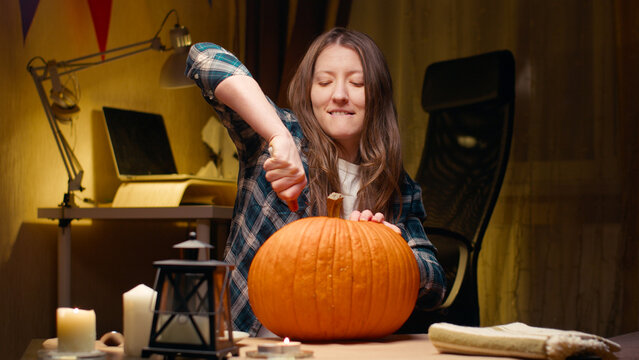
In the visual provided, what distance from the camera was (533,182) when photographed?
2.56 meters

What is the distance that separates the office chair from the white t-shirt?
582mm

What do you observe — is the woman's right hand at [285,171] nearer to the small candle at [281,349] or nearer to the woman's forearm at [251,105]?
the woman's forearm at [251,105]

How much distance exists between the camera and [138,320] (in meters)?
0.66

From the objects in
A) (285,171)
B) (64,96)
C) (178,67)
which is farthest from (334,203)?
(178,67)

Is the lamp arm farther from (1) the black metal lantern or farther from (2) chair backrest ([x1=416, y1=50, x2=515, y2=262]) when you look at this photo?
(1) the black metal lantern

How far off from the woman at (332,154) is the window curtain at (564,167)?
4.50ft

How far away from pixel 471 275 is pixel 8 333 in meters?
1.56

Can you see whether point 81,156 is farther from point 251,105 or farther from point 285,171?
point 285,171

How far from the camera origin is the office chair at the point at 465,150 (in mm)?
1854

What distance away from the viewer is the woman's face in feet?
4.03

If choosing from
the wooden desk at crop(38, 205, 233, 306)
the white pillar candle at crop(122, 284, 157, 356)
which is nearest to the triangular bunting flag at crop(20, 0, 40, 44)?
the wooden desk at crop(38, 205, 233, 306)

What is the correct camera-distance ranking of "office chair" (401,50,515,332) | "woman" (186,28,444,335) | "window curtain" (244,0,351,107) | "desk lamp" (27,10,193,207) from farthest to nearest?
"window curtain" (244,0,351,107), "desk lamp" (27,10,193,207), "office chair" (401,50,515,332), "woman" (186,28,444,335)

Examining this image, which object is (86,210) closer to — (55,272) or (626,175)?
(55,272)

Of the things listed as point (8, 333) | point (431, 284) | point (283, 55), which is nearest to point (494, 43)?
point (283, 55)
